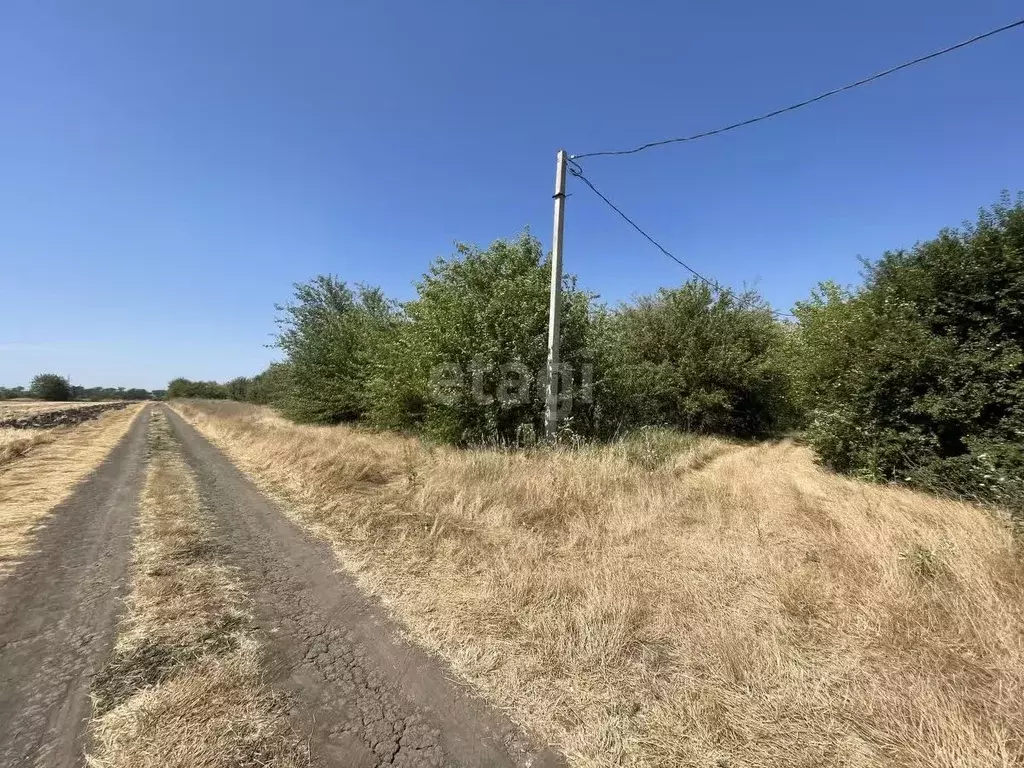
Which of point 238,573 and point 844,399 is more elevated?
point 844,399

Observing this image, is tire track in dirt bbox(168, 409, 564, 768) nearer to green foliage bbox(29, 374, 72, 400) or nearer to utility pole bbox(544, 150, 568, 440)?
utility pole bbox(544, 150, 568, 440)

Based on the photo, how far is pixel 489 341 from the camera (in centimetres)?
1010

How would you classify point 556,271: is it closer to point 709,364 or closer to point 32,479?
point 709,364

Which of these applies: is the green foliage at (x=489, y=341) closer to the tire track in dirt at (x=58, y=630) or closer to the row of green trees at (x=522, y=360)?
the row of green trees at (x=522, y=360)

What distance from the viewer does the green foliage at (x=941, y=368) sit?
652cm

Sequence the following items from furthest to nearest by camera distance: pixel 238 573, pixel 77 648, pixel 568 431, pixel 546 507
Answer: pixel 568 431 < pixel 546 507 < pixel 238 573 < pixel 77 648

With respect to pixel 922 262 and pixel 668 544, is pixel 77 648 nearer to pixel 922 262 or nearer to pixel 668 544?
pixel 668 544

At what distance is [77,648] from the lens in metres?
2.93

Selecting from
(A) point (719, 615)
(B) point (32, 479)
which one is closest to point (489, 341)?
(A) point (719, 615)

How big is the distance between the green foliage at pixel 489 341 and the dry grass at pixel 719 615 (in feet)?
13.9

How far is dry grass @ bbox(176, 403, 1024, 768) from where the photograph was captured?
7.02ft

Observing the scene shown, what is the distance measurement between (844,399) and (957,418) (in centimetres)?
218

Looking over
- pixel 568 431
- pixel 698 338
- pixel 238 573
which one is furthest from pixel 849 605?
pixel 698 338

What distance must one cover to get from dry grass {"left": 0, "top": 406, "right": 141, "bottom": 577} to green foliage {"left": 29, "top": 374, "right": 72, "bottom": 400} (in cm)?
11571
